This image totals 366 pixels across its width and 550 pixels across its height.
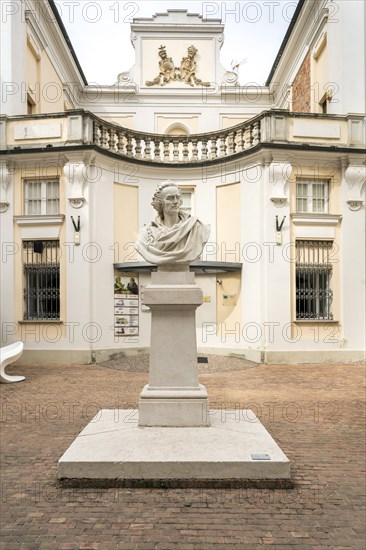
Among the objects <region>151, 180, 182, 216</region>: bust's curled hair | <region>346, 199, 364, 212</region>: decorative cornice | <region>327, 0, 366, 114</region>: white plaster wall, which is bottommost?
<region>151, 180, 182, 216</region>: bust's curled hair

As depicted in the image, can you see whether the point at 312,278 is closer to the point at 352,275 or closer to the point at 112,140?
the point at 352,275

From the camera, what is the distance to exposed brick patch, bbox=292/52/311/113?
1631 cm

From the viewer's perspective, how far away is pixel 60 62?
18.4 meters

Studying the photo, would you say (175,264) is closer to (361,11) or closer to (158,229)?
(158,229)

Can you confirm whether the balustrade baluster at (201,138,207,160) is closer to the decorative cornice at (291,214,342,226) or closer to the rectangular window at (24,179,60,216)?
the decorative cornice at (291,214,342,226)

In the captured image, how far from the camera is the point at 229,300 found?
43.1 ft

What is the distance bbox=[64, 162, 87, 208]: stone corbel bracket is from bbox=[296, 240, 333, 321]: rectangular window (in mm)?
6730

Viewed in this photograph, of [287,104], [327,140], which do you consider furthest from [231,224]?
[287,104]

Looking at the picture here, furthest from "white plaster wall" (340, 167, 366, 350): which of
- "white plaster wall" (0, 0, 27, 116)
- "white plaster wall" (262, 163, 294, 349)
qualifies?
"white plaster wall" (0, 0, 27, 116)

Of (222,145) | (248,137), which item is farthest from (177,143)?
(248,137)

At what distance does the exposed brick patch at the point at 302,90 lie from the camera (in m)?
16.3

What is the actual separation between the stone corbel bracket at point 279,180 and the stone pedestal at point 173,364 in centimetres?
771

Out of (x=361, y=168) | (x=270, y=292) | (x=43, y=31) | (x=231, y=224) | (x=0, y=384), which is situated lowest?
(x=0, y=384)

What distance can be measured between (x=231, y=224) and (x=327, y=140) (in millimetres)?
3838
